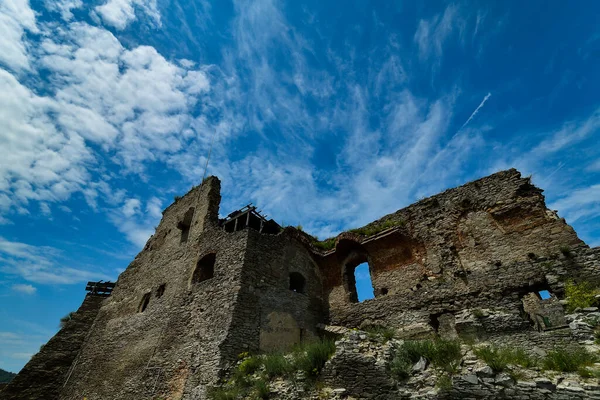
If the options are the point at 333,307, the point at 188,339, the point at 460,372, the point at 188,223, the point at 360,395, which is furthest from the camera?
the point at 188,223

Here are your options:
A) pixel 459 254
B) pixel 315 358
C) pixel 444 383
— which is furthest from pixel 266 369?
pixel 459 254

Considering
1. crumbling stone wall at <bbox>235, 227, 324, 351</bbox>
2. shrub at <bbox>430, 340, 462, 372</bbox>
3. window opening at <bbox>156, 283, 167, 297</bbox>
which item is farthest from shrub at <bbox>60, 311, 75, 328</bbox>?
shrub at <bbox>430, 340, 462, 372</bbox>

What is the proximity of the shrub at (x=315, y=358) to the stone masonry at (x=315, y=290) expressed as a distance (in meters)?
0.83

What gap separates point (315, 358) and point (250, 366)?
2.64 metres

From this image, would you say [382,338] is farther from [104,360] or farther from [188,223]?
[104,360]

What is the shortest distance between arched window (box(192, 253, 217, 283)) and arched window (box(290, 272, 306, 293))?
369 cm

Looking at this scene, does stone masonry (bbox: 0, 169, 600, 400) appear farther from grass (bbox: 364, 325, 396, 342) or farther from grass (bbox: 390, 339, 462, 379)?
grass (bbox: 390, 339, 462, 379)

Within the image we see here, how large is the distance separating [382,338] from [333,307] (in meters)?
5.98

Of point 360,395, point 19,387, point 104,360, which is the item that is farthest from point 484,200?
point 19,387

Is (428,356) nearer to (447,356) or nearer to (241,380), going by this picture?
(447,356)

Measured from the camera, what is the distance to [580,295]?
9.03 meters

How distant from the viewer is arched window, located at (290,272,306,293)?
15.3 meters

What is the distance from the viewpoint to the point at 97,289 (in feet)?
73.7

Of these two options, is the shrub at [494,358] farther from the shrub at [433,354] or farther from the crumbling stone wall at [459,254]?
the crumbling stone wall at [459,254]
